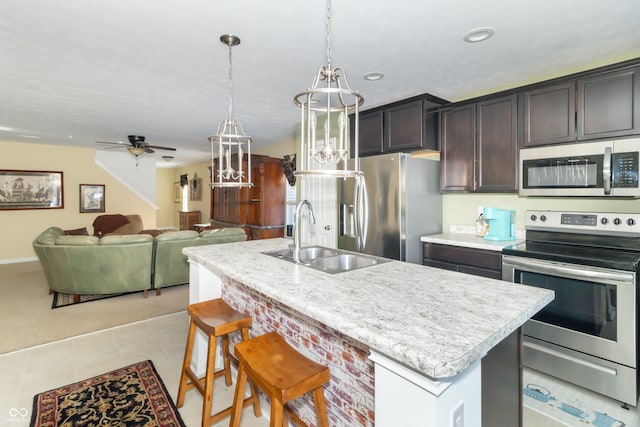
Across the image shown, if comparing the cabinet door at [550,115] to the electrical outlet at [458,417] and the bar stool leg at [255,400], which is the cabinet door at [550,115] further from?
the bar stool leg at [255,400]

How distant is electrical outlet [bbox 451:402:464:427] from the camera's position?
93 centimetres

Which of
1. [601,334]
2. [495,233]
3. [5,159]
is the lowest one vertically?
[601,334]

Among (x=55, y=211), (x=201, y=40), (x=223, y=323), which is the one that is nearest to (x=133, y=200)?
(x=55, y=211)

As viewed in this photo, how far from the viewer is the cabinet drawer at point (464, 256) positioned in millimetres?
2713

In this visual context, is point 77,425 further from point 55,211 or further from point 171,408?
point 55,211

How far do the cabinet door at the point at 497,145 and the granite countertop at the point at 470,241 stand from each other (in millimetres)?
486

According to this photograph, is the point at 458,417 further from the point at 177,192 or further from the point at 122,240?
the point at 177,192

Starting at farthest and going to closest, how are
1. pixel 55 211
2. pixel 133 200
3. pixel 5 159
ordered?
pixel 133 200
pixel 55 211
pixel 5 159

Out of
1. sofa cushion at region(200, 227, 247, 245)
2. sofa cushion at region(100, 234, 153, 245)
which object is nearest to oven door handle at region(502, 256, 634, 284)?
sofa cushion at region(200, 227, 247, 245)

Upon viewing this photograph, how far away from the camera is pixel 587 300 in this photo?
2.19 meters

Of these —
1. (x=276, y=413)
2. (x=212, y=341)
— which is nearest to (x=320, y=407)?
(x=276, y=413)

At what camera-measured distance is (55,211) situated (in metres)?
6.89

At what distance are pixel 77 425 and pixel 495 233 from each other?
136 inches

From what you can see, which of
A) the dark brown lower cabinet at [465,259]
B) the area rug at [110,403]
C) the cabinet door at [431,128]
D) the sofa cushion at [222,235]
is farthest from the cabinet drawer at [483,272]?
the sofa cushion at [222,235]
